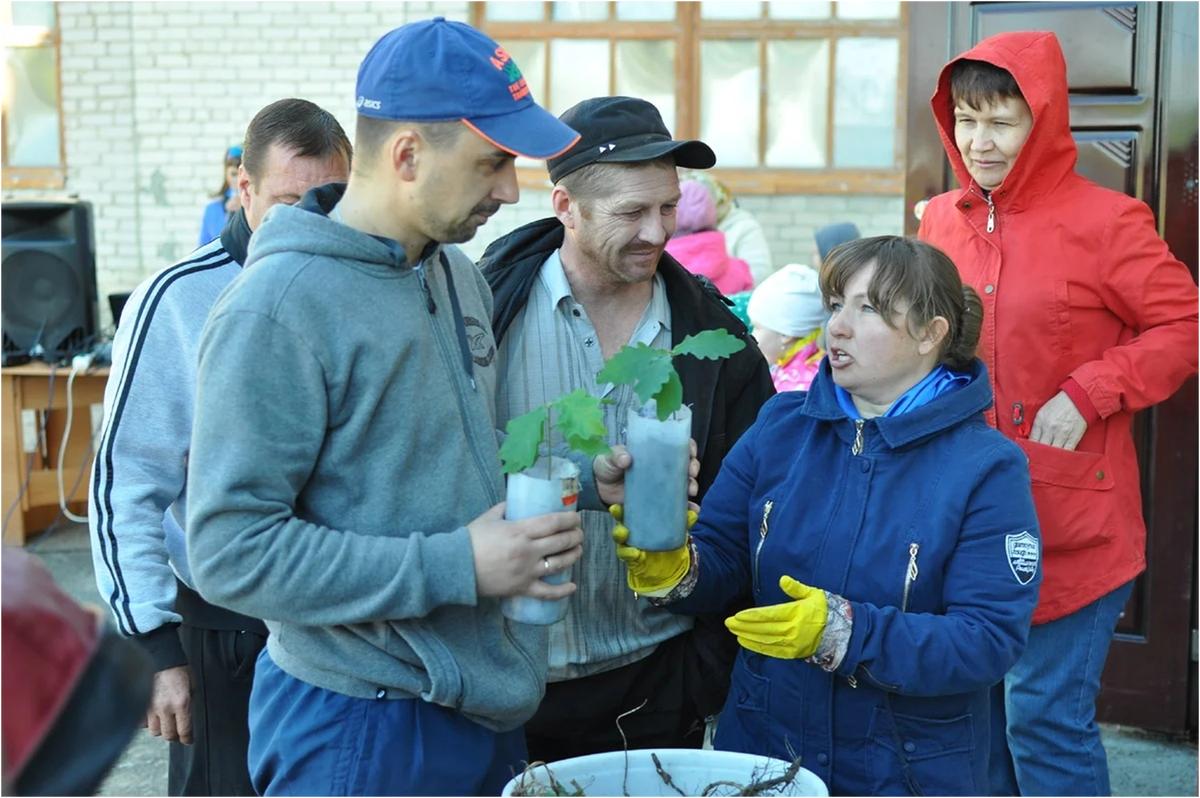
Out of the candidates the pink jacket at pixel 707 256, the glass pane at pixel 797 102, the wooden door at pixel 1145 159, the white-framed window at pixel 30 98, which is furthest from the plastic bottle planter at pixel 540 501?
the white-framed window at pixel 30 98

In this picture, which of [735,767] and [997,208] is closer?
[735,767]

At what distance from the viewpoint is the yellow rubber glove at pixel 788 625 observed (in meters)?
1.98

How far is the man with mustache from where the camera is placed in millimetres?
2484

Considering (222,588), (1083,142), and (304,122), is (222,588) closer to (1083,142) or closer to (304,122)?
(304,122)

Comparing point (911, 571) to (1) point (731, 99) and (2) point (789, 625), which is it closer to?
(2) point (789, 625)

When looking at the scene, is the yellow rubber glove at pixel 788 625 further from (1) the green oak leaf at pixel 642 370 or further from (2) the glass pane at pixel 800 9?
(2) the glass pane at pixel 800 9

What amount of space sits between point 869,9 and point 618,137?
6123 millimetres

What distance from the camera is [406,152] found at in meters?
1.79

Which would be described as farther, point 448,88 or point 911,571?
point 911,571

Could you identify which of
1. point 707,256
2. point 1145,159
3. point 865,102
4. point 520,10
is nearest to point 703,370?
point 1145,159

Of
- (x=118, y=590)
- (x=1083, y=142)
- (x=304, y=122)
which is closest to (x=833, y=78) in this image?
(x=1083, y=142)

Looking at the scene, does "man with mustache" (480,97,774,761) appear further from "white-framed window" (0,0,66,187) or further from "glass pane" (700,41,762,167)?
"white-framed window" (0,0,66,187)

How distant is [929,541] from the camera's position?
209 cm

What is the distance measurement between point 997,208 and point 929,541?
1.22 meters
